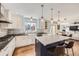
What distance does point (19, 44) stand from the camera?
7.91ft

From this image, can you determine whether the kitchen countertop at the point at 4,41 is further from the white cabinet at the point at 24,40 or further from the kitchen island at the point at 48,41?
the kitchen island at the point at 48,41

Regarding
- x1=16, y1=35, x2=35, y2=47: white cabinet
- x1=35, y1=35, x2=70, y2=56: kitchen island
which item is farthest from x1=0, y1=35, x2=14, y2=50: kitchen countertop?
x1=35, y1=35, x2=70, y2=56: kitchen island

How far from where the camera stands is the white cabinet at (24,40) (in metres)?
2.09

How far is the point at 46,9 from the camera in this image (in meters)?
1.90

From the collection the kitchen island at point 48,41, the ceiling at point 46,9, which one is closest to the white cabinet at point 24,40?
the kitchen island at point 48,41

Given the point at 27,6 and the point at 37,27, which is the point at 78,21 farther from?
the point at 27,6

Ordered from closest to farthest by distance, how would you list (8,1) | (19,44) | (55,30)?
(8,1) < (55,30) < (19,44)

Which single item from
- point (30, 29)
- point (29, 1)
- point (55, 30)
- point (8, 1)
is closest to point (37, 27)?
point (30, 29)

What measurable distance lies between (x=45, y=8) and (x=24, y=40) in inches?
35.5

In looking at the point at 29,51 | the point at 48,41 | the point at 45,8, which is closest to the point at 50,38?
the point at 48,41

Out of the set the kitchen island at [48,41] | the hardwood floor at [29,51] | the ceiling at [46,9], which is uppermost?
the ceiling at [46,9]

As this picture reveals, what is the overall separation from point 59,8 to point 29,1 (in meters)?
0.61

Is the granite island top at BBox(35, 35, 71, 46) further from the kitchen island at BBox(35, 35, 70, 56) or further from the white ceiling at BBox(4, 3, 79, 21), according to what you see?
the white ceiling at BBox(4, 3, 79, 21)

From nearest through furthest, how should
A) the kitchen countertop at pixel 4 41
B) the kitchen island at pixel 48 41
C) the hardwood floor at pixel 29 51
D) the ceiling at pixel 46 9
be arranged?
the kitchen countertop at pixel 4 41
the ceiling at pixel 46 9
the hardwood floor at pixel 29 51
the kitchen island at pixel 48 41
